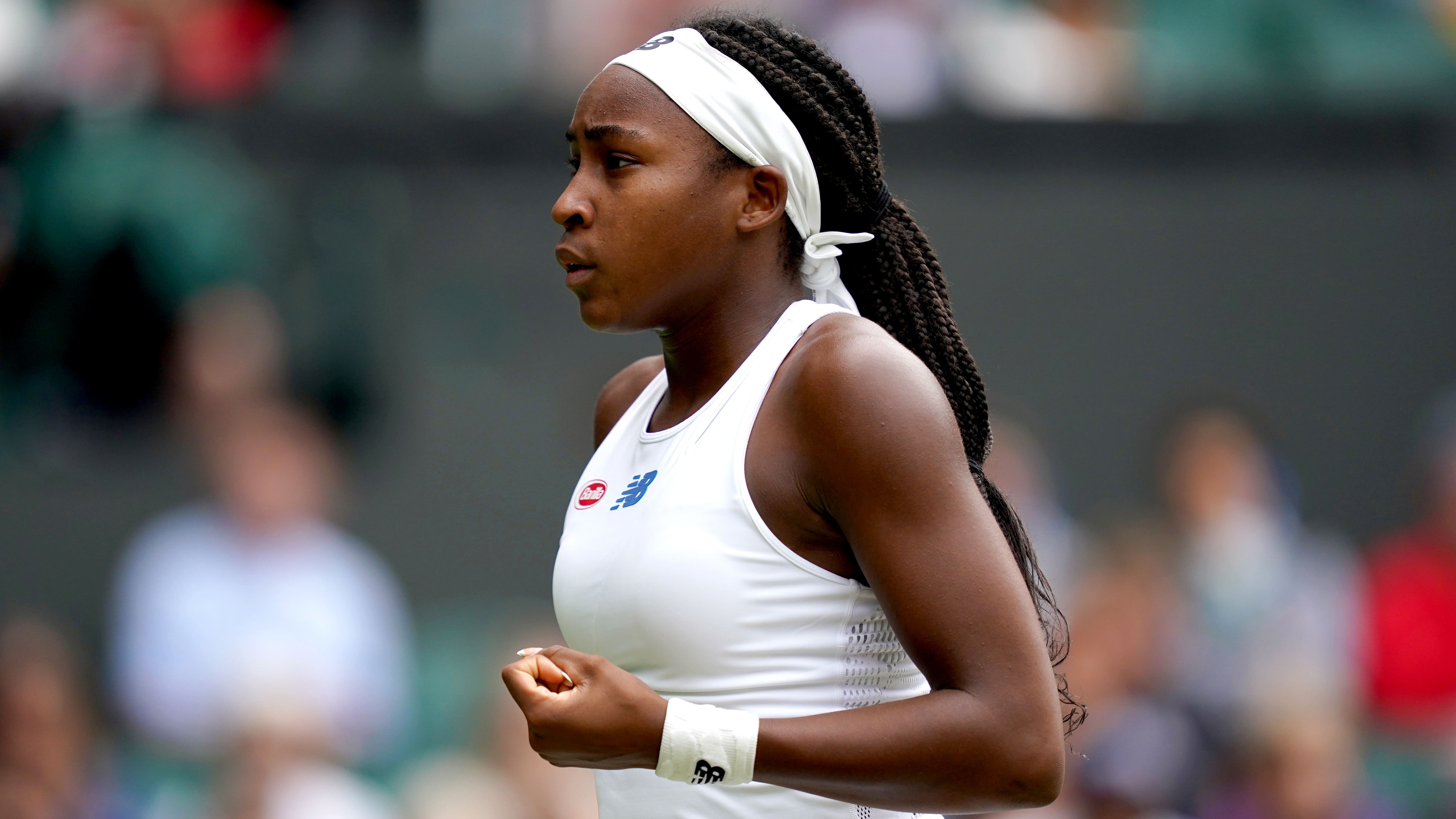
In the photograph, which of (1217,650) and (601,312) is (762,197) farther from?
(1217,650)

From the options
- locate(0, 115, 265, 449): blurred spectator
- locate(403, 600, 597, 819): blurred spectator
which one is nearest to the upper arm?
locate(403, 600, 597, 819): blurred spectator

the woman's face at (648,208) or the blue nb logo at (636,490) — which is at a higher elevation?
the woman's face at (648,208)

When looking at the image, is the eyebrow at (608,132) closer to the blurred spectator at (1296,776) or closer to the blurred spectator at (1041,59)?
the blurred spectator at (1296,776)

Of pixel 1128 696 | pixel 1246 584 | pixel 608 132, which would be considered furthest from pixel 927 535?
pixel 1246 584

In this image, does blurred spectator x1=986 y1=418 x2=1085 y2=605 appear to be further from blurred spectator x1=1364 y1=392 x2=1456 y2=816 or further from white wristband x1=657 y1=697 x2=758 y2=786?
white wristband x1=657 y1=697 x2=758 y2=786

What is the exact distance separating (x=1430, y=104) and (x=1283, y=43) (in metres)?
0.71

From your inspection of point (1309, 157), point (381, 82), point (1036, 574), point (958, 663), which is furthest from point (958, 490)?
point (1309, 157)

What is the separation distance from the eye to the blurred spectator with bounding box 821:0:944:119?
16.6ft

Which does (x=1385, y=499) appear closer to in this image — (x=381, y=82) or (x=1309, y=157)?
(x=1309, y=157)

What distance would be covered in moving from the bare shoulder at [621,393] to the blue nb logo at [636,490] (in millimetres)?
436

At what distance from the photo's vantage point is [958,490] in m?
1.93

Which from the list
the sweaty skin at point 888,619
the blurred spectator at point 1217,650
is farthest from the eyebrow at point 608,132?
the blurred spectator at point 1217,650

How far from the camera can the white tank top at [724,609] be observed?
2.01m

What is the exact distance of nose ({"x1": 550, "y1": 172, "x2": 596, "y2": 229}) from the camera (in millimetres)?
2154
